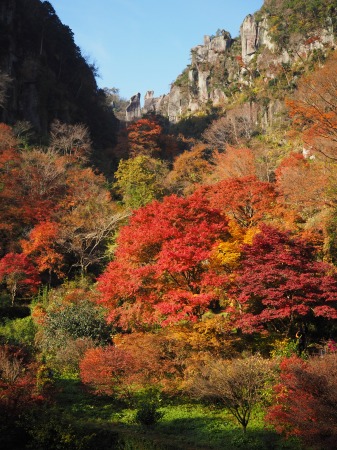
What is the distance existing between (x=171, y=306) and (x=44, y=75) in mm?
41341

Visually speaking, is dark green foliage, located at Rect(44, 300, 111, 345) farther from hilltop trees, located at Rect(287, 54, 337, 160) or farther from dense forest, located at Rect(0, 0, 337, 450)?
hilltop trees, located at Rect(287, 54, 337, 160)

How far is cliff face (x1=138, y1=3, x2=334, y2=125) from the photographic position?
164 ft

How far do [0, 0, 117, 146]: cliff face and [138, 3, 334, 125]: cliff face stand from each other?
710 inches

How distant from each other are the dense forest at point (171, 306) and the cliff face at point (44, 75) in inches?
457

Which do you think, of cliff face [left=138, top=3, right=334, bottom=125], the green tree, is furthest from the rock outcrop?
the green tree

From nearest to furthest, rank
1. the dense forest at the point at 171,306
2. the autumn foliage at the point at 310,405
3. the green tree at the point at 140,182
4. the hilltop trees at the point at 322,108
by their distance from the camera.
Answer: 1. the autumn foliage at the point at 310,405
2. the dense forest at the point at 171,306
3. the hilltop trees at the point at 322,108
4. the green tree at the point at 140,182

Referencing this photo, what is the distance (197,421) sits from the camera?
37.7 ft

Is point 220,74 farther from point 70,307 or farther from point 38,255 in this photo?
point 70,307

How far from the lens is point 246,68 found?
2458 inches

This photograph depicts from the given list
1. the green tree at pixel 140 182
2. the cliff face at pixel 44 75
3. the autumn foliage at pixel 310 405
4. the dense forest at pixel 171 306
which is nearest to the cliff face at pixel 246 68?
the cliff face at pixel 44 75

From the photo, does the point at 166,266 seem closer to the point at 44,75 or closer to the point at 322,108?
the point at 322,108

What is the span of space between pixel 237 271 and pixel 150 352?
435cm

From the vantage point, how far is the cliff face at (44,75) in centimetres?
4409

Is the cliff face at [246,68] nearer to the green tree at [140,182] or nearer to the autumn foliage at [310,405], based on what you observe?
the green tree at [140,182]
